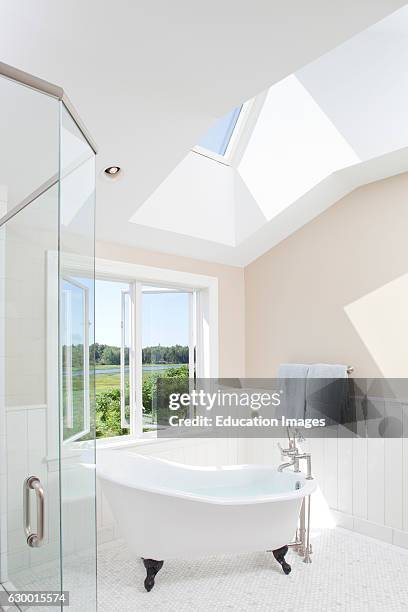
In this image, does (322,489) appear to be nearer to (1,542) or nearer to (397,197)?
(397,197)

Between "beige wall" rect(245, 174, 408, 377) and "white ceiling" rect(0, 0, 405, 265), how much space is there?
1391 mm

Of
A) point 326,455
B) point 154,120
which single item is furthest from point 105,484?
point 154,120

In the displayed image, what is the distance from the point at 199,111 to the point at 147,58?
0.50 m

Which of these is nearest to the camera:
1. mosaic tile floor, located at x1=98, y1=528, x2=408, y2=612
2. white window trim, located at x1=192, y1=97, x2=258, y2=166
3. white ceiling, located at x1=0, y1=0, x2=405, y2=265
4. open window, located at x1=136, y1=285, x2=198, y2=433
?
white ceiling, located at x1=0, y1=0, x2=405, y2=265

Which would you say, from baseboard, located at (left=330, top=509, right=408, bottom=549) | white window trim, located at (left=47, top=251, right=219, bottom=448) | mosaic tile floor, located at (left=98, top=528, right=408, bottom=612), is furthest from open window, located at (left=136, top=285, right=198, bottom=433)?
baseboard, located at (left=330, top=509, right=408, bottom=549)

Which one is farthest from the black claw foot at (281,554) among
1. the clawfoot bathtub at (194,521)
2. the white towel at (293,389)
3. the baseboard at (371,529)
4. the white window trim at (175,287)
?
the white window trim at (175,287)

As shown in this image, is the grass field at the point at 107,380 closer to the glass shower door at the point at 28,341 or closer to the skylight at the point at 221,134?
the glass shower door at the point at 28,341

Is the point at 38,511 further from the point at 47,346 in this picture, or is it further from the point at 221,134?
the point at 221,134

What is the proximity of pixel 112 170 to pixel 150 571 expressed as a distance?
7.74 feet

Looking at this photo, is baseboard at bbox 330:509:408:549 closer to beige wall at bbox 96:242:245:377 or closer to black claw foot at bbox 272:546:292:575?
black claw foot at bbox 272:546:292:575

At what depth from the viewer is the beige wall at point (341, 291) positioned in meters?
3.75

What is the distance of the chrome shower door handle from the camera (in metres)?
1.63

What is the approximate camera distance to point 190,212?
3889 mm

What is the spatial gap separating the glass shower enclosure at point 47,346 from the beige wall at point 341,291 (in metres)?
2.53
